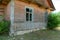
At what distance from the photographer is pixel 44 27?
1992 cm

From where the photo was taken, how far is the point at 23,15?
1423cm

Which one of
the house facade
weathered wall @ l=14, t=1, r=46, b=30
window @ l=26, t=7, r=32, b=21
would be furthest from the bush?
window @ l=26, t=7, r=32, b=21

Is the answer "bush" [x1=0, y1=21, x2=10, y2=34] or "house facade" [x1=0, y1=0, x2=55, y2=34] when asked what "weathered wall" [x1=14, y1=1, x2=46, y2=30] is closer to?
"house facade" [x1=0, y1=0, x2=55, y2=34]

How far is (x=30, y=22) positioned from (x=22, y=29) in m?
1.81

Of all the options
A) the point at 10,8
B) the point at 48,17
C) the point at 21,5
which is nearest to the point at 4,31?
the point at 10,8

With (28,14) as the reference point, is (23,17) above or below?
below

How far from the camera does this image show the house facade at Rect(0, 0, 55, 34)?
12.8 meters

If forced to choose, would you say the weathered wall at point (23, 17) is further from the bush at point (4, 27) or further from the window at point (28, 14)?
the bush at point (4, 27)

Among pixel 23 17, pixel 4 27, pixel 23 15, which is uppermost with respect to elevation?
pixel 23 15

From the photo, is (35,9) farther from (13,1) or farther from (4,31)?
(4,31)

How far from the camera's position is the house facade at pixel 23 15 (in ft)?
42.1

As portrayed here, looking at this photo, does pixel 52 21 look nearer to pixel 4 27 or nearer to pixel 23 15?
pixel 23 15

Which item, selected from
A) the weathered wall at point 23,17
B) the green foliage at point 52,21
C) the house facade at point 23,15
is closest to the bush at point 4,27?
the house facade at point 23,15

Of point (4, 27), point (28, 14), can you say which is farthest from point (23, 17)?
point (4, 27)
